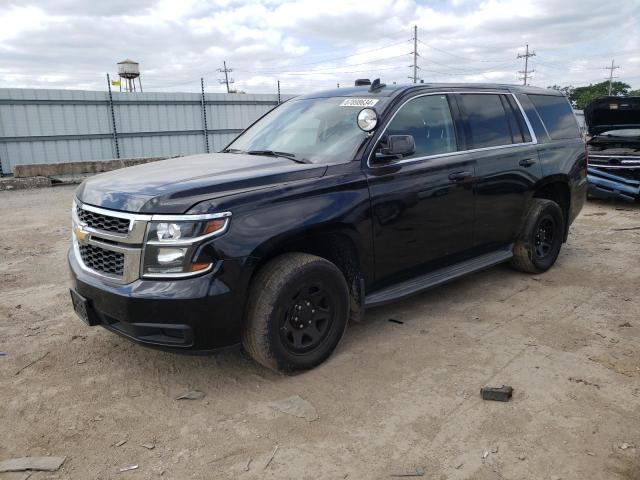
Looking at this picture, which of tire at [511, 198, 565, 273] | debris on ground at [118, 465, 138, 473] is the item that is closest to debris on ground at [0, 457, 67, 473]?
debris on ground at [118, 465, 138, 473]

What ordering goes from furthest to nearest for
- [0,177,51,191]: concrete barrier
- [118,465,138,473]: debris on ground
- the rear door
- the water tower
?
1. the water tower
2. [0,177,51,191]: concrete barrier
3. the rear door
4. [118,465,138,473]: debris on ground

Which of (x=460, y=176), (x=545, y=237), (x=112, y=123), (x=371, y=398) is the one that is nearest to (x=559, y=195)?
(x=545, y=237)

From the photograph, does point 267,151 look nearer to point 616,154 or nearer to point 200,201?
point 200,201

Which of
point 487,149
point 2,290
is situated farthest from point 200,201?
point 2,290

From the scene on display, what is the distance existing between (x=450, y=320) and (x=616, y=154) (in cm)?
715

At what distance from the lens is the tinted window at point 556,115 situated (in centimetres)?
548

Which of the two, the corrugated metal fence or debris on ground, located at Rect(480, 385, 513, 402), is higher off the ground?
the corrugated metal fence

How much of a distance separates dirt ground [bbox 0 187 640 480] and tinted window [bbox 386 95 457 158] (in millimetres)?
1439

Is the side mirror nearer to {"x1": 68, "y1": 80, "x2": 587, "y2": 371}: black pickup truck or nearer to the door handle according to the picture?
{"x1": 68, "y1": 80, "x2": 587, "y2": 371}: black pickup truck

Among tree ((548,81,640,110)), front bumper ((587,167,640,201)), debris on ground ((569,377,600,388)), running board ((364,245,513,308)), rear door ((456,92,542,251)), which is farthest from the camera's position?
tree ((548,81,640,110))

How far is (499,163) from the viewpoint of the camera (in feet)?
15.6

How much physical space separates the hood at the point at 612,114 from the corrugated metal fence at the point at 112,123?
38.6ft

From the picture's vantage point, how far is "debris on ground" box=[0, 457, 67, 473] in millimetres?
2626

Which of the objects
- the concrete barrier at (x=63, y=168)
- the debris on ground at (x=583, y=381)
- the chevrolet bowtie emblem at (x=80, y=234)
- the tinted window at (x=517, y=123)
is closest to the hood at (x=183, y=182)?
the chevrolet bowtie emblem at (x=80, y=234)
